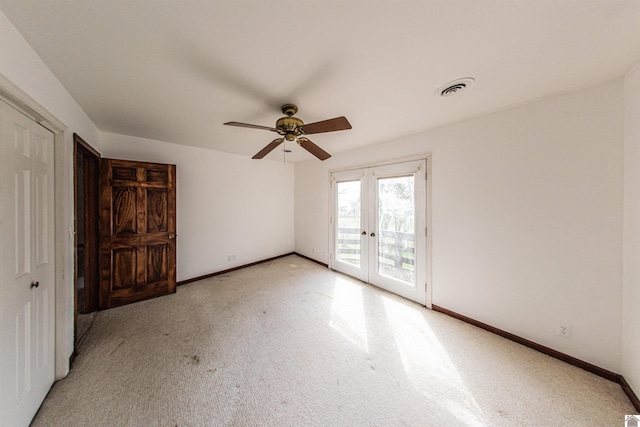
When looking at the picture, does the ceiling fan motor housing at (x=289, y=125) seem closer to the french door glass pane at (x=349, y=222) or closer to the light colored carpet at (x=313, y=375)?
the french door glass pane at (x=349, y=222)

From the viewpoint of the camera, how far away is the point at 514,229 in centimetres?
215

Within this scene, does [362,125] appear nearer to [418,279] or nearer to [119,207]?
[418,279]

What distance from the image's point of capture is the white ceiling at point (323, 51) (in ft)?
3.56

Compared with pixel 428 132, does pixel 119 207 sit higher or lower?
lower

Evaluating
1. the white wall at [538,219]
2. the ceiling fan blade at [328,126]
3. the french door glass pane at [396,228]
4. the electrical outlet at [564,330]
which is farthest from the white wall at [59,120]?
the electrical outlet at [564,330]

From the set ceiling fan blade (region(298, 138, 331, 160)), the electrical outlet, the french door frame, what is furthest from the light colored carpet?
ceiling fan blade (region(298, 138, 331, 160))

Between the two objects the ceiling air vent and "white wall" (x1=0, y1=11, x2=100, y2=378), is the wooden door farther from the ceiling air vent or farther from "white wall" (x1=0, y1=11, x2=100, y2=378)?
the ceiling air vent

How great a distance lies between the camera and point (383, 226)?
11.1 feet

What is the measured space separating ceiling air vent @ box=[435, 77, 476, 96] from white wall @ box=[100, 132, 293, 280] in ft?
12.0

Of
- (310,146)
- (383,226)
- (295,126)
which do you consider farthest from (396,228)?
(295,126)

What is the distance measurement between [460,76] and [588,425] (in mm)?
2602

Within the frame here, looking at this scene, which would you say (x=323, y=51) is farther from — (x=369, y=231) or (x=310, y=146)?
(x=369, y=231)

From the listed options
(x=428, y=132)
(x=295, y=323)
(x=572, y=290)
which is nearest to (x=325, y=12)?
(x=428, y=132)

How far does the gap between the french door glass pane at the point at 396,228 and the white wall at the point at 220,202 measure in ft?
8.55
